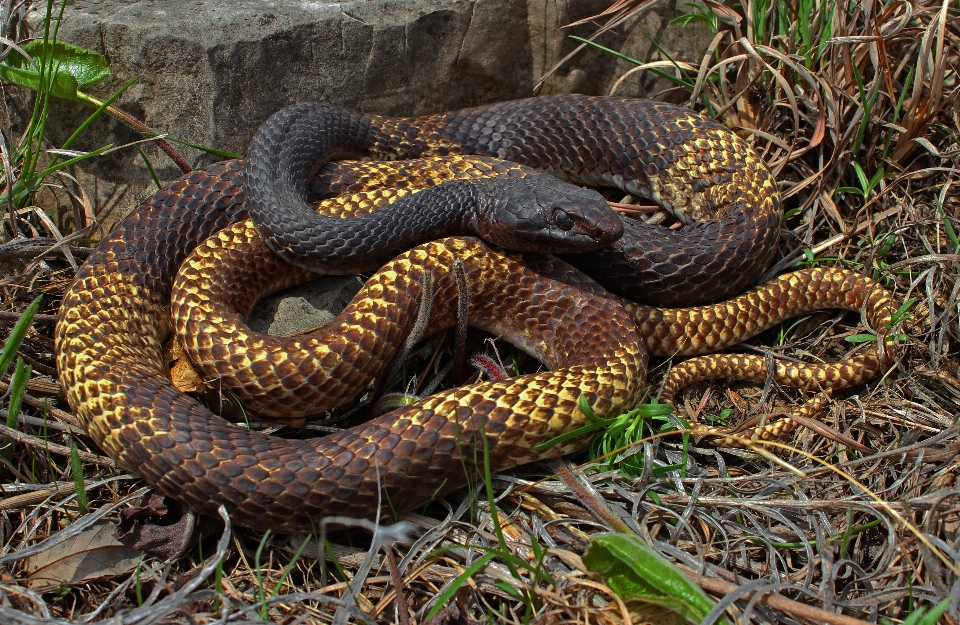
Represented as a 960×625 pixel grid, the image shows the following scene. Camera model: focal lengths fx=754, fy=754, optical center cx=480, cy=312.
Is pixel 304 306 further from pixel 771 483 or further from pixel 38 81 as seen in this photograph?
pixel 771 483

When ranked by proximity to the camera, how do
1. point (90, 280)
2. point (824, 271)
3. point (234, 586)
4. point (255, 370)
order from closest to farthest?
point (234, 586)
point (255, 370)
point (90, 280)
point (824, 271)

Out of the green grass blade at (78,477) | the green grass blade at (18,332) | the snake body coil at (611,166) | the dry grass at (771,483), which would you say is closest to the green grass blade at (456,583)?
the dry grass at (771,483)

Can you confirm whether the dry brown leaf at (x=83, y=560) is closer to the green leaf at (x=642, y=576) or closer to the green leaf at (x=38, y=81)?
the green leaf at (x=642, y=576)

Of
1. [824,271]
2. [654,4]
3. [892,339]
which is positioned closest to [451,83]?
[654,4]

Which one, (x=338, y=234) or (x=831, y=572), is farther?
(x=338, y=234)

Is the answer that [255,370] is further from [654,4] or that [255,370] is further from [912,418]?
[654,4]

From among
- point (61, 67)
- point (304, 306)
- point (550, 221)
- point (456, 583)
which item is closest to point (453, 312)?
point (550, 221)
